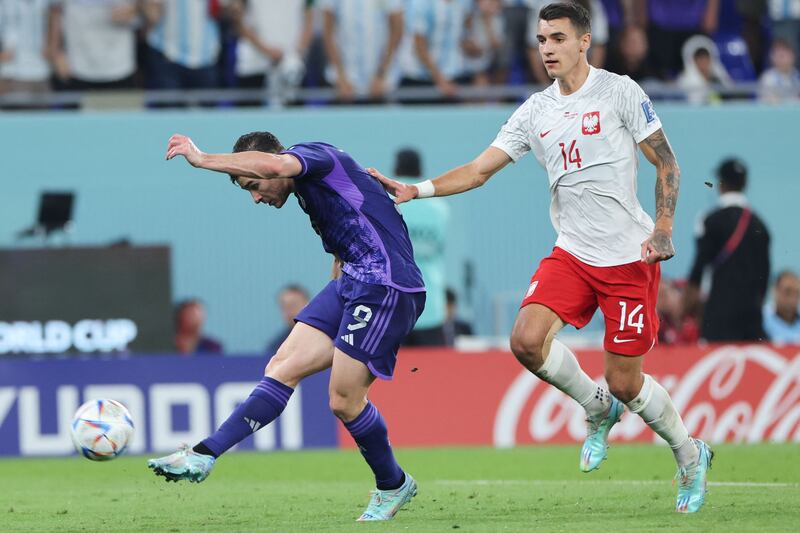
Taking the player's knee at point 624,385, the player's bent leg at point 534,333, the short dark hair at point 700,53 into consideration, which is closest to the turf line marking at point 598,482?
the player's knee at point 624,385

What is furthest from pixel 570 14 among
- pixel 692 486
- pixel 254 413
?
pixel 254 413

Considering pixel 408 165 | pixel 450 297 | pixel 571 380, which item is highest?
pixel 571 380

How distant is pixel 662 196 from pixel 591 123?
1.93 ft

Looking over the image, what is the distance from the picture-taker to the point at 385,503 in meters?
8.13

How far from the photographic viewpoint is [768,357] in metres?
14.3

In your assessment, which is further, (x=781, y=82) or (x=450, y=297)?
(x=781, y=82)

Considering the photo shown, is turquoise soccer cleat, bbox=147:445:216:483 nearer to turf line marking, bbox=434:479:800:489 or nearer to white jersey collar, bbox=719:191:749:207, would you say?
turf line marking, bbox=434:479:800:489

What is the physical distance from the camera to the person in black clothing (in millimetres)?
14016

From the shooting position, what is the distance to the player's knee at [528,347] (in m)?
8.29

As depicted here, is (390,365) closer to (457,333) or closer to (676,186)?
(676,186)

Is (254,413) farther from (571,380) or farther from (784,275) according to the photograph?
(784,275)

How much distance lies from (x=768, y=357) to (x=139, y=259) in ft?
19.6

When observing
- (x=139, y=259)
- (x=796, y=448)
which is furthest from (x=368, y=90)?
(x=796, y=448)

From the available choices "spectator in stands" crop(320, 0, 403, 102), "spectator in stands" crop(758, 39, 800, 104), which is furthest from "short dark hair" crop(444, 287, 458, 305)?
"spectator in stands" crop(758, 39, 800, 104)
